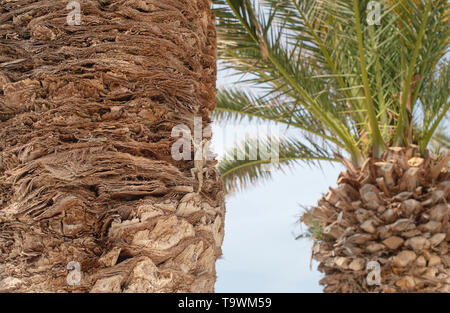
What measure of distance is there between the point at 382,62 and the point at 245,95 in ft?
7.04

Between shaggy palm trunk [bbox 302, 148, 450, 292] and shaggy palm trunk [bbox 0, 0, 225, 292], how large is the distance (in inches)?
128

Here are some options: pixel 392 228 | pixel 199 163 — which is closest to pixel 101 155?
pixel 199 163

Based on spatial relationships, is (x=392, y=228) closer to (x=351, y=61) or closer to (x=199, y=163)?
(x=351, y=61)

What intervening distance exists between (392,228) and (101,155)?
147 inches

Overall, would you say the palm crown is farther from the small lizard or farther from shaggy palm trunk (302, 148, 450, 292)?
the small lizard

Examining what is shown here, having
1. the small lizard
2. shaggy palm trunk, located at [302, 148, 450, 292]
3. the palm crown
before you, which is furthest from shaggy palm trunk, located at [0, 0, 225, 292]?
shaggy palm trunk, located at [302, 148, 450, 292]

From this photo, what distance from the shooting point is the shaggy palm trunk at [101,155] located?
154cm

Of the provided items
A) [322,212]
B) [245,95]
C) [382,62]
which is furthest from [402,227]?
[245,95]

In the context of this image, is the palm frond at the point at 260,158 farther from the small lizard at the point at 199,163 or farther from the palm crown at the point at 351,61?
the small lizard at the point at 199,163

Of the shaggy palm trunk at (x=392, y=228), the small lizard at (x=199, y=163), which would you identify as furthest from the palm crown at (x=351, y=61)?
the small lizard at (x=199, y=163)

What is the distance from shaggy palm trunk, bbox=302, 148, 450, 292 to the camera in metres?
4.59

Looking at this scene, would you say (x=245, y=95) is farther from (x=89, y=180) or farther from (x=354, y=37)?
(x=89, y=180)

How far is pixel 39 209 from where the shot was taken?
158 centimetres

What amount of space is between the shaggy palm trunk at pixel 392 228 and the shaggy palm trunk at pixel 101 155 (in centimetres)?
326
